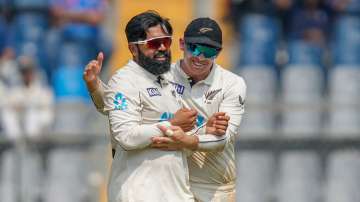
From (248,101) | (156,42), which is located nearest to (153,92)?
(156,42)

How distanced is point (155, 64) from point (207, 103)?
1.66 feet

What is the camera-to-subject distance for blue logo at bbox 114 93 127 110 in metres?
7.71

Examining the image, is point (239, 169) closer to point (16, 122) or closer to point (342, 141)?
point (342, 141)

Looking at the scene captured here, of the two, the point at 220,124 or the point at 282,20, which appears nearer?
the point at 220,124

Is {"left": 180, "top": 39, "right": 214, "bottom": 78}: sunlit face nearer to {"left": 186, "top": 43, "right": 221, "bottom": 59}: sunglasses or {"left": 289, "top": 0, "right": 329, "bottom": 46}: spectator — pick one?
{"left": 186, "top": 43, "right": 221, "bottom": 59}: sunglasses

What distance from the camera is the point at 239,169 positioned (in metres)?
12.4

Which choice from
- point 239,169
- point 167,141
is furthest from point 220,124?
point 239,169

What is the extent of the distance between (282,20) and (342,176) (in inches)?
74.1

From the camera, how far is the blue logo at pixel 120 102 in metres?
7.71

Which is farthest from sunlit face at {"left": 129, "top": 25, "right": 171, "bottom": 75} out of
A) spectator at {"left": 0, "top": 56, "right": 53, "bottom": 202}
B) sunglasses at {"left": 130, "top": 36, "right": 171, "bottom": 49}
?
spectator at {"left": 0, "top": 56, "right": 53, "bottom": 202}

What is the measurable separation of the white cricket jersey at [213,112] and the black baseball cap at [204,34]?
0.95 ft

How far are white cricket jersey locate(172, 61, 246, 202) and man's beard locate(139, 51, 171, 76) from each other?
170mm

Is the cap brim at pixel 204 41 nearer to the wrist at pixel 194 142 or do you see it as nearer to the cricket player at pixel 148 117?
the cricket player at pixel 148 117

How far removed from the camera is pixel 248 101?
1232 cm
